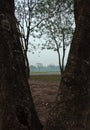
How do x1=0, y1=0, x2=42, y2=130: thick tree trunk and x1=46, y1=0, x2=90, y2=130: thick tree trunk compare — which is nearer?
x1=46, y1=0, x2=90, y2=130: thick tree trunk

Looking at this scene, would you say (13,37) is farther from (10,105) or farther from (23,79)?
(10,105)

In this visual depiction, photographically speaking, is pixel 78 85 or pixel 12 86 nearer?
pixel 78 85

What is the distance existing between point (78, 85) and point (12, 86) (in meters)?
1.10

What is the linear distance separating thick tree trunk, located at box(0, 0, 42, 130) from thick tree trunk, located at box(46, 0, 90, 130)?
24.6 inches

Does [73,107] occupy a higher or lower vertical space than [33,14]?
lower

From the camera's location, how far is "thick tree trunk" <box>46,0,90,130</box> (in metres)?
5.54

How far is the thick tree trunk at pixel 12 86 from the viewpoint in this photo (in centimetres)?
602

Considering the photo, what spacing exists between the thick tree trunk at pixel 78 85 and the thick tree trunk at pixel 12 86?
0.63m

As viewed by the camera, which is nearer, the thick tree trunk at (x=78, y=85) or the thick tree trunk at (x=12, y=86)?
the thick tree trunk at (x=78, y=85)

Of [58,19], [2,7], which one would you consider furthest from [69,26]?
[2,7]

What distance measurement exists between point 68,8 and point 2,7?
29.7 m

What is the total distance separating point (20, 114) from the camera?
6.06m

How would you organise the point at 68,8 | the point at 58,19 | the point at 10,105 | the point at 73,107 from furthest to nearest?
the point at 58,19, the point at 68,8, the point at 10,105, the point at 73,107

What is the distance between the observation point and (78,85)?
219 inches
